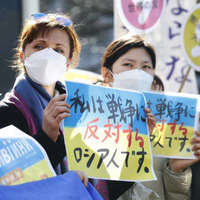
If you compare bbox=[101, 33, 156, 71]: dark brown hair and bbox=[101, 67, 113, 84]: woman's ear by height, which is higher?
bbox=[101, 33, 156, 71]: dark brown hair

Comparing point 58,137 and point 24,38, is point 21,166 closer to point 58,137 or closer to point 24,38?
point 58,137

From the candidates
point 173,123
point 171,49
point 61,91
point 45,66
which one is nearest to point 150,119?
point 173,123

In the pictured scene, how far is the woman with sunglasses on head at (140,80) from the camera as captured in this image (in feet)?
8.00

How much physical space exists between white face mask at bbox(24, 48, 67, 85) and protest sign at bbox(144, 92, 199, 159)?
533mm

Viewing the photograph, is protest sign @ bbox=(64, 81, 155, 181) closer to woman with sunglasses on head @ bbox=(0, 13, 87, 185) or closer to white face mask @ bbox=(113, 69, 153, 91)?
woman with sunglasses on head @ bbox=(0, 13, 87, 185)

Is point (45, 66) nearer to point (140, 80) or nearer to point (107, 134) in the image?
point (107, 134)

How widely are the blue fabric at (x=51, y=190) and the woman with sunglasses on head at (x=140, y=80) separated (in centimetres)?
70

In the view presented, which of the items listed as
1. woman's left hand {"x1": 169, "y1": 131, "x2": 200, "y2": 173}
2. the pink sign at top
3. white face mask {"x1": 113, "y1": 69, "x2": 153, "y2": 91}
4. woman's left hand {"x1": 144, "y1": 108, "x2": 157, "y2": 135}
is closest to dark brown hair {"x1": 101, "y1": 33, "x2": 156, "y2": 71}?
white face mask {"x1": 113, "y1": 69, "x2": 153, "y2": 91}

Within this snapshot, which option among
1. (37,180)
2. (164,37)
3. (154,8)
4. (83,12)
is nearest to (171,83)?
(164,37)

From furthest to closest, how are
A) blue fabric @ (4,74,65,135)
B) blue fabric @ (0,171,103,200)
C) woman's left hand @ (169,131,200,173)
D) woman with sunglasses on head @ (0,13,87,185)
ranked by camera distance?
woman's left hand @ (169,131,200,173)
blue fabric @ (4,74,65,135)
woman with sunglasses on head @ (0,13,87,185)
blue fabric @ (0,171,103,200)

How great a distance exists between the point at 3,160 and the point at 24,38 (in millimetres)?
913

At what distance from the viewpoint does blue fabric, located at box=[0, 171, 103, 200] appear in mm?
1504

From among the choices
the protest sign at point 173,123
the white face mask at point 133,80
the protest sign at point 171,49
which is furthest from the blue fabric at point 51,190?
the protest sign at point 171,49

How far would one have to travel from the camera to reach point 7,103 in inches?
85.2
